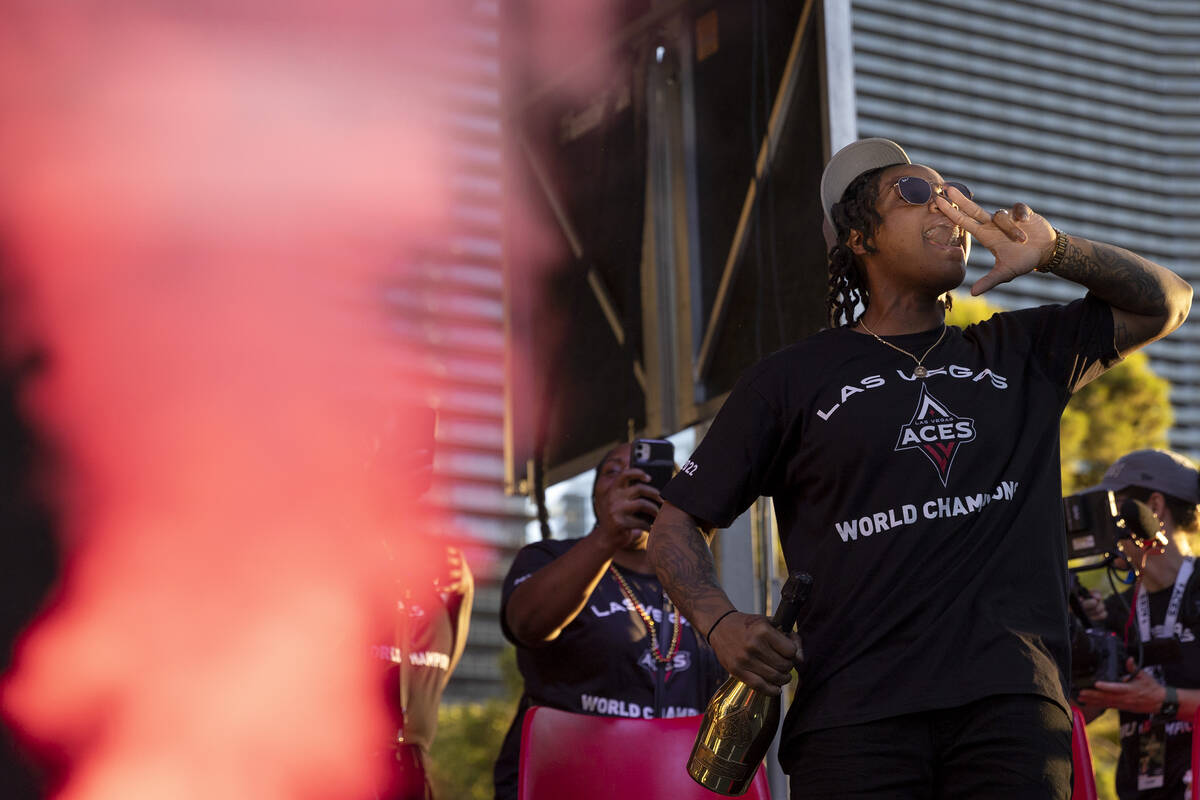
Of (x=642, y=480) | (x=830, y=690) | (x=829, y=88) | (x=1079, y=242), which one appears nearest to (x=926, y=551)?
(x=830, y=690)

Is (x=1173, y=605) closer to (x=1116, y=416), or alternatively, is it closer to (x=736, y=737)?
(x=736, y=737)

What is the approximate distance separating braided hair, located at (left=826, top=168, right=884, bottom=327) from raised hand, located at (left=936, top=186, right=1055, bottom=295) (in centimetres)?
21

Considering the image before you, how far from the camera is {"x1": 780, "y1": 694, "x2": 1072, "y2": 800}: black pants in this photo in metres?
2.12

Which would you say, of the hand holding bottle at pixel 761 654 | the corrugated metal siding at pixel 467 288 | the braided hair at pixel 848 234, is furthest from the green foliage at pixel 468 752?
the hand holding bottle at pixel 761 654

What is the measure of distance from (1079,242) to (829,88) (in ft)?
5.40

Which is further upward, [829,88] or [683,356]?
[829,88]

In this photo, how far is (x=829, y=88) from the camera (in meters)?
4.01

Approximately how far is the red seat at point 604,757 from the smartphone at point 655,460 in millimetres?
536

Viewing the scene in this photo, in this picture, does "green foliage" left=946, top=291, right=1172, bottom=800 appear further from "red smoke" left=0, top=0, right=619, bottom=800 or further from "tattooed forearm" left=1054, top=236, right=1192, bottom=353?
"tattooed forearm" left=1054, top=236, right=1192, bottom=353

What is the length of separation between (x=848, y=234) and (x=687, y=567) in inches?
28.5

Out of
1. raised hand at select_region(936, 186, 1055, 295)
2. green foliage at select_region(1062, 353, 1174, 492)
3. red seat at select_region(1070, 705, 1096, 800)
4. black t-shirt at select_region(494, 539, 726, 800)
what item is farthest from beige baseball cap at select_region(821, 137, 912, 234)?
green foliage at select_region(1062, 353, 1174, 492)

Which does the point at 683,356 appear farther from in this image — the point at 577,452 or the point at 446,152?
the point at 446,152

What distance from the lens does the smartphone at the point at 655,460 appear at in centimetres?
336

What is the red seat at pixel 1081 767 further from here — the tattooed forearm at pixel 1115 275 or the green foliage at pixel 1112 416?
the green foliage at pixel 1112 416
